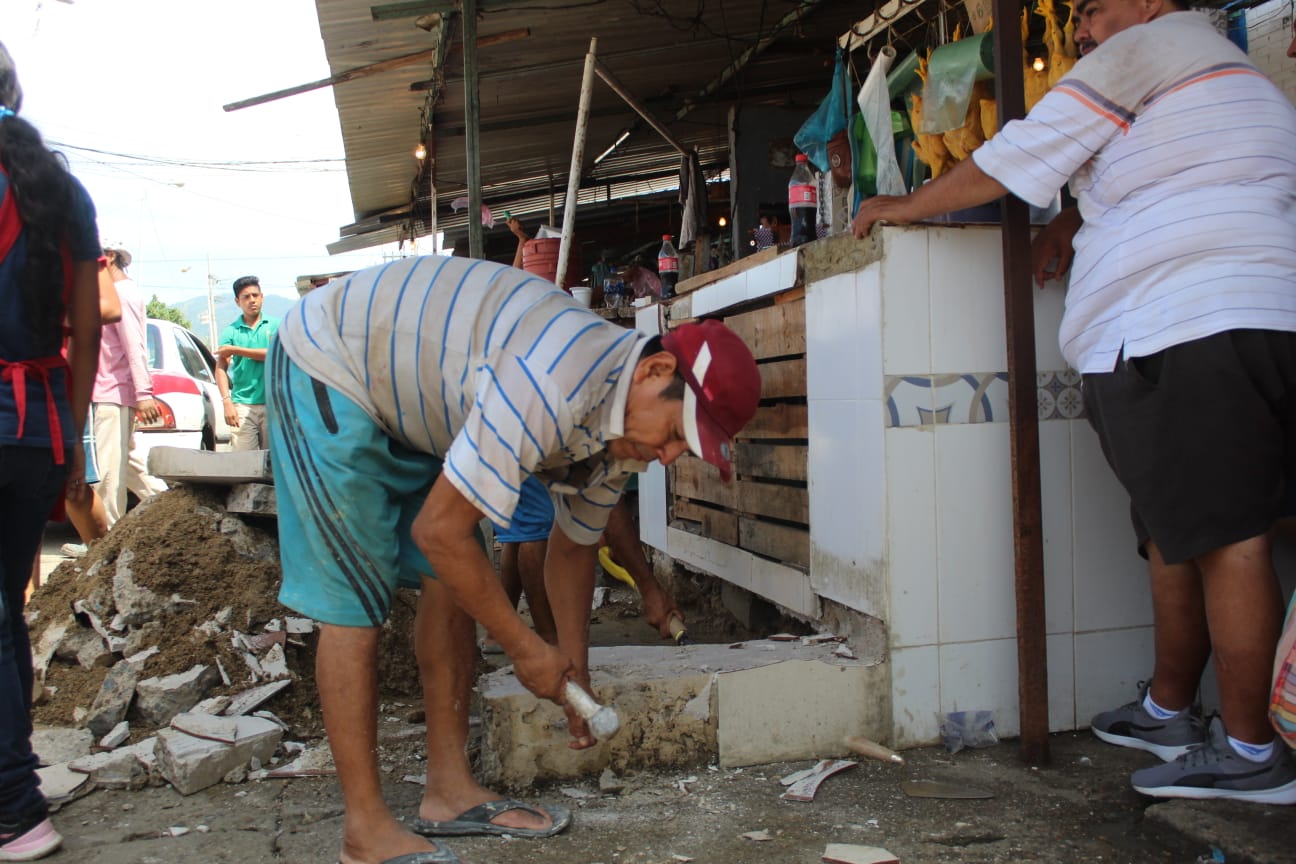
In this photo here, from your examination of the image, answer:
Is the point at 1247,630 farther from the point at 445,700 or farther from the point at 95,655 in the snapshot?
the point at 95,655

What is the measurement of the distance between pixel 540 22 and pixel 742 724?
4.06m

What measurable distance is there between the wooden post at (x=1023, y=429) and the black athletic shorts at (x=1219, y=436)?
1.06 ft

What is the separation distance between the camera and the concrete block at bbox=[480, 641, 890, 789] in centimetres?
273

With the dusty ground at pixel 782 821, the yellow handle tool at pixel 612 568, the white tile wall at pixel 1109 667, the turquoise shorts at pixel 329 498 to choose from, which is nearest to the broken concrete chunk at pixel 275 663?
the dusty ground at pixel 782 821

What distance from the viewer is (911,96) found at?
3.26 metres

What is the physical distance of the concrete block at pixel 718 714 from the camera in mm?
2734

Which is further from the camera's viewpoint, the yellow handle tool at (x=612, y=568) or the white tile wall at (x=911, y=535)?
the yellow handle tool at (x=612, y=568)

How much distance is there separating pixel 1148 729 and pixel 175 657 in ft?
10.2

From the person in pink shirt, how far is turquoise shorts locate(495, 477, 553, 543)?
7.31ft

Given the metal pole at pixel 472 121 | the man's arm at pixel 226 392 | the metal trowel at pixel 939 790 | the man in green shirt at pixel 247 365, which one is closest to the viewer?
the metal trowel at pixel 939 790

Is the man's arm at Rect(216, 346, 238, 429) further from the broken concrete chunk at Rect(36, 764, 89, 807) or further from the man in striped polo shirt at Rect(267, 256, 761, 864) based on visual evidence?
the man in striped polo shirt at Rect(267, 256, 761, 864)

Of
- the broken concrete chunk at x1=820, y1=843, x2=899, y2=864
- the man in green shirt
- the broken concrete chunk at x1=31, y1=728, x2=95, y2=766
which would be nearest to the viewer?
the broken concrete chunk at x1=820, y1=843, x2=899, y2=864

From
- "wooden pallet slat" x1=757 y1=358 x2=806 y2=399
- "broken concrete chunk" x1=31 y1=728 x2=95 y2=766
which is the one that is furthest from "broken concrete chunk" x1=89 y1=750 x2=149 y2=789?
"wooden pallet slat" x1=757 y1=358 x2=806 y2=399

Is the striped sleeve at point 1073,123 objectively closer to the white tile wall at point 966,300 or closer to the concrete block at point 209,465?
the white tile wall at point 966,300
